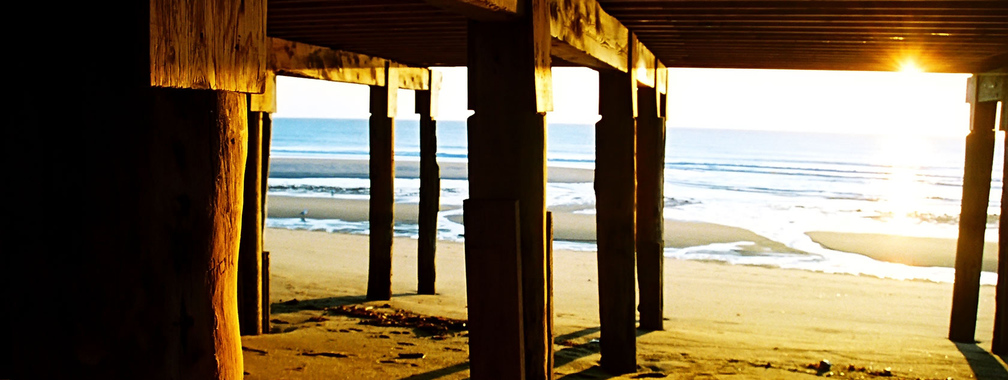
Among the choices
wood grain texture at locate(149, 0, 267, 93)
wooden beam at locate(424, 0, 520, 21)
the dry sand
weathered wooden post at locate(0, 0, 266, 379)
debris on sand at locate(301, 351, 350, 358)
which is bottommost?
the dry sand

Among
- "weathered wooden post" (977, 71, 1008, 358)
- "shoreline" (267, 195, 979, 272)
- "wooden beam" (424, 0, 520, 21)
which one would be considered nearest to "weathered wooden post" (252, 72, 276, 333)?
"wooden beam" (424, 0, 520, 21)

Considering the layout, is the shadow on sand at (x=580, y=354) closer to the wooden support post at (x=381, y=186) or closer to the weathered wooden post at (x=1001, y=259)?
the wooden support post at (x=381, y=186)

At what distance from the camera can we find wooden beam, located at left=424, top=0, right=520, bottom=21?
2984 millimetres

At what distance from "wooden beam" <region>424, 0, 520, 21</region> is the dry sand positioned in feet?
10.1

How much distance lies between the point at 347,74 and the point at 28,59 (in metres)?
6.11

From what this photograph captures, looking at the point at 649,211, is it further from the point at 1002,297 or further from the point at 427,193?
the point at 1002,297

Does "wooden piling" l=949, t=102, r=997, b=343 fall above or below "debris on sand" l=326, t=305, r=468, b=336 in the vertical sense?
above

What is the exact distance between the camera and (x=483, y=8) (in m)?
3.13

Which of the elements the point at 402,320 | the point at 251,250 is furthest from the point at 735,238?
the point at 251,250

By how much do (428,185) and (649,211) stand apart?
2.73 meters

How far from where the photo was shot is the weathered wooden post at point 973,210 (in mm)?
8023

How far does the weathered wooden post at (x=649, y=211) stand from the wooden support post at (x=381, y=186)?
8.59 feet

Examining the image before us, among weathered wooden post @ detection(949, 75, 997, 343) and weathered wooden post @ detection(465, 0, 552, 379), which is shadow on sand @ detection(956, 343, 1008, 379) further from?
weathered wooden post @ detection(465, 0, 552, 379)

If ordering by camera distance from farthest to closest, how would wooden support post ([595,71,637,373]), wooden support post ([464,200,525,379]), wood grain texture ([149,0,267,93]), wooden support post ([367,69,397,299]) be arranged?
wooden support post ([367,69,397,299])
wooden support post ([595,71,637,373])
wooden support post ([464,200,525,379])
wood grain texture ([149,0,267,93])
